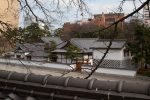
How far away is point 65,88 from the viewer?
3174mm

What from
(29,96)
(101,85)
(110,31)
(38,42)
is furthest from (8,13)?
(101,85)

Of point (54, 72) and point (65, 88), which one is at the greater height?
point (65, 88)

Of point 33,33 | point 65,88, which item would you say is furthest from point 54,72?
point 65,88

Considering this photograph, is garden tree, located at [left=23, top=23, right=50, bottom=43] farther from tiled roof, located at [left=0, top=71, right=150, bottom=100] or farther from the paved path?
the paved path

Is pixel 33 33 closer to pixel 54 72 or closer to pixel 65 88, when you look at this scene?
pixel 65 88

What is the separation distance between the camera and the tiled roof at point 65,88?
282 cm

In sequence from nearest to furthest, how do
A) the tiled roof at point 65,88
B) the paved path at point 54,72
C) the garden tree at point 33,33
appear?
the tiled roof at point 65,88, the garden tree at point 33,33, the paved path at point 54,72

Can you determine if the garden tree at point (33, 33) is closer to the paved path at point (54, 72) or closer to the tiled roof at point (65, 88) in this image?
the tiled roof at point (65, 88)

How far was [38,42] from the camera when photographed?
300 inches

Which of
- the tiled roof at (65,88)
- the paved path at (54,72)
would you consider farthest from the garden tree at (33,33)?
the paved path at (54,72)

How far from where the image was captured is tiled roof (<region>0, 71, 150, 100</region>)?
9.25 ft

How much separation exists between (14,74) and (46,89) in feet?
2.46

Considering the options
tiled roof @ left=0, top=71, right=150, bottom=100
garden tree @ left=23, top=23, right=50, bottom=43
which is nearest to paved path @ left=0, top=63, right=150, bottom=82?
garden tree @ left=23, top=23, right=50, bottom=43

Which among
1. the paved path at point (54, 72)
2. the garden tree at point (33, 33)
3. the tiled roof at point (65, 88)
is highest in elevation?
the garden tree at point (33, 33)
